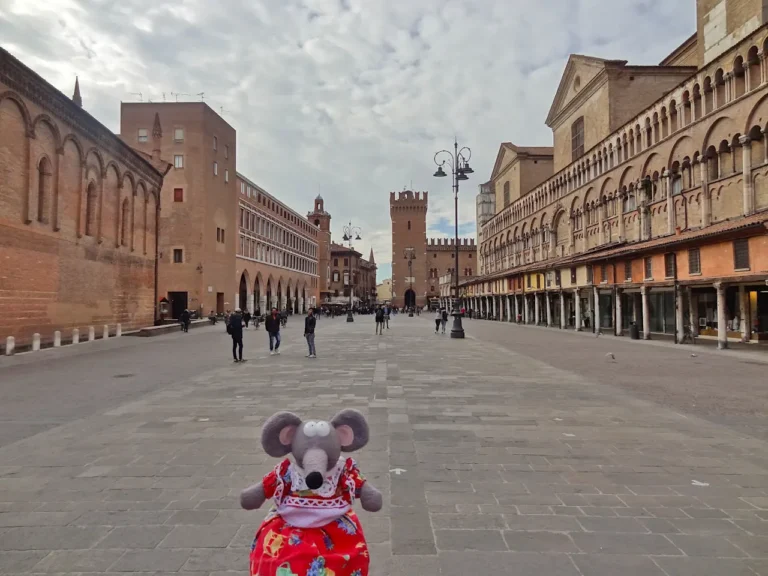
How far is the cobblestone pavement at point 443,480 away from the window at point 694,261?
44.8ft

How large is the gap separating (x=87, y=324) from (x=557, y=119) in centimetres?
4365

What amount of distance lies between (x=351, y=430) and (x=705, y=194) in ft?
91.8

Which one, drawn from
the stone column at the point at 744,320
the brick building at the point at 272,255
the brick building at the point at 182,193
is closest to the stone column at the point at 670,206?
the stone column at the point at 744,320

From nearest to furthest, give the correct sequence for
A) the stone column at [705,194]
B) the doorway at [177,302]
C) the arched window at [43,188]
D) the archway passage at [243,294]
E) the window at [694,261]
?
the arched window at [43,188], the window at [694,261], the stone column at [705,194], the doorway at [177,302], the archway passage at [243,294]

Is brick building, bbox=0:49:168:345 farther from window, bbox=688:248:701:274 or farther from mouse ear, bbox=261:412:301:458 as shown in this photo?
window, bbox=688:248:701:274

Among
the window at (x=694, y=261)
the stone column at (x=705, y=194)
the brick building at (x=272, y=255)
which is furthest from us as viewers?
the brick building at (x=272, y=255)

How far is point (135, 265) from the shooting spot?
31156mm

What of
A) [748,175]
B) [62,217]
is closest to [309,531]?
[62,217]

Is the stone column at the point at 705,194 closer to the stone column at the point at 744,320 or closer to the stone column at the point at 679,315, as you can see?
the stone column at the point at 744,320

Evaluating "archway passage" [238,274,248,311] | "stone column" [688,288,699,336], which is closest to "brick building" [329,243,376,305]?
"archway passage" [238,274,248,311]

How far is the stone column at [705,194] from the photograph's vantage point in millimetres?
24766

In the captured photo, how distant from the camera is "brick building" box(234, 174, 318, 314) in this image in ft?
201

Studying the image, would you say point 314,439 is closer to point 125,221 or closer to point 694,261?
point 694,261

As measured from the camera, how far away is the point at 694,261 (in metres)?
22.8
